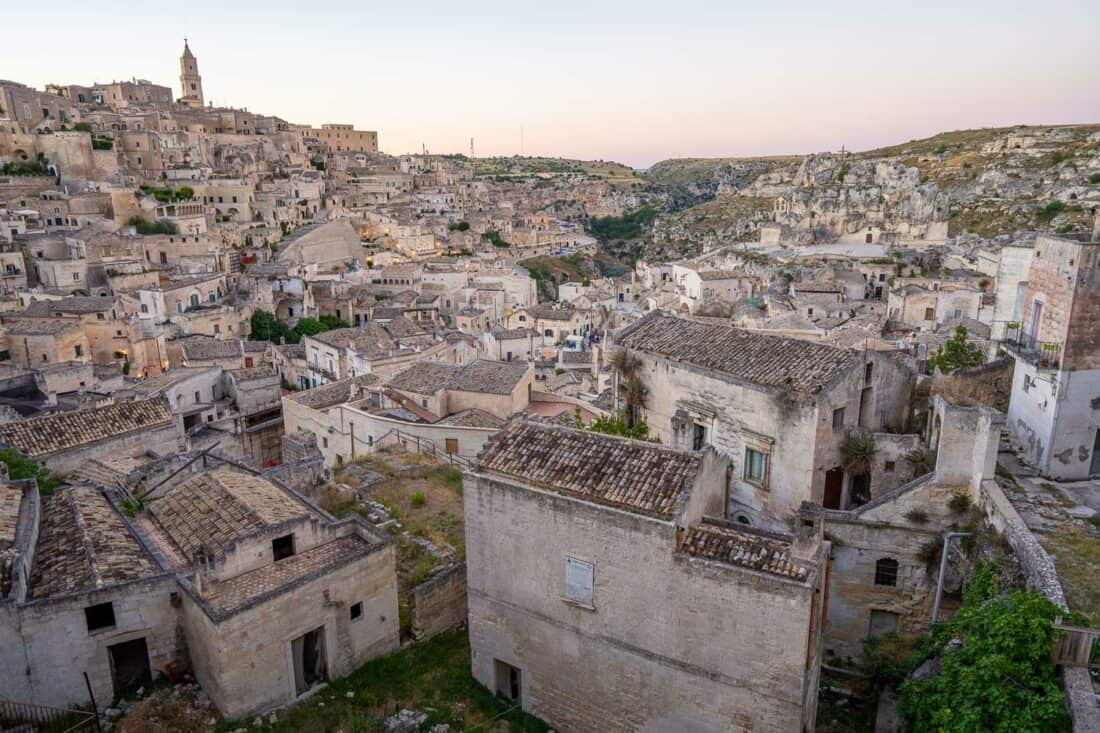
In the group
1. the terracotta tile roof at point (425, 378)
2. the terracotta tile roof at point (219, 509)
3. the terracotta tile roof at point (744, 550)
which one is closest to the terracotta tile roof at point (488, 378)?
the terracotta tile roof at point (425, 378)

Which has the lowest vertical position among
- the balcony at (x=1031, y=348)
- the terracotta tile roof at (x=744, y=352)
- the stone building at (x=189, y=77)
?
the terracotta tile roof at (x=744, y=352)

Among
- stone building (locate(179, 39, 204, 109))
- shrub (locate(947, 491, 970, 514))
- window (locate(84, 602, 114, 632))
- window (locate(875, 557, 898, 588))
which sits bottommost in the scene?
window (locate(875, 557, 898, 588))

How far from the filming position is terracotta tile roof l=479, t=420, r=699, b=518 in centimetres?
1188

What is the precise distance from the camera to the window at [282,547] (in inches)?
548

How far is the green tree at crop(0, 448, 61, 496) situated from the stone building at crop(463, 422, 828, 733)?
1172cm

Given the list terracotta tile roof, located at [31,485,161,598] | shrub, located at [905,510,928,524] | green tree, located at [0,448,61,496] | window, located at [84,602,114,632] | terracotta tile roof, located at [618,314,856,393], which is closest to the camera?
window, located at [84,602,114,632]

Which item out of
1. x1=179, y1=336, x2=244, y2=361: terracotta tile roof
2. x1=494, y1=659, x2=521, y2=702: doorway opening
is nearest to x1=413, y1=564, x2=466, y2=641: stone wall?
x1=494, y1=659, x2=521, y2=702: doorway opening

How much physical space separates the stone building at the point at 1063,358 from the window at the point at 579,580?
35.7 ft

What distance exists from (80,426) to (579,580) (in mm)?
16020

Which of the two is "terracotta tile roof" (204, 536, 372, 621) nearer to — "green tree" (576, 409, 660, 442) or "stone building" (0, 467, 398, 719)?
"stone building" (0, 467, 398, 719)

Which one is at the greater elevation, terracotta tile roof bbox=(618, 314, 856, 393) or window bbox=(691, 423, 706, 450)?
terracotta tile roof bbox=(618, 314, 856, 393)

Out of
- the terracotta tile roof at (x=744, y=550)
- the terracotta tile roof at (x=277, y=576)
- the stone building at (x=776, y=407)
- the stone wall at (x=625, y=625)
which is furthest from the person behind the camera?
the stone building at (x=776, y=407)

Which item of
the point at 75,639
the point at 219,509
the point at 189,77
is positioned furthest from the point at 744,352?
the point at 189,77

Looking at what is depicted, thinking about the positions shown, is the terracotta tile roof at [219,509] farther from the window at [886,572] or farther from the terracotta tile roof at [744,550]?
the window at [886,572]
